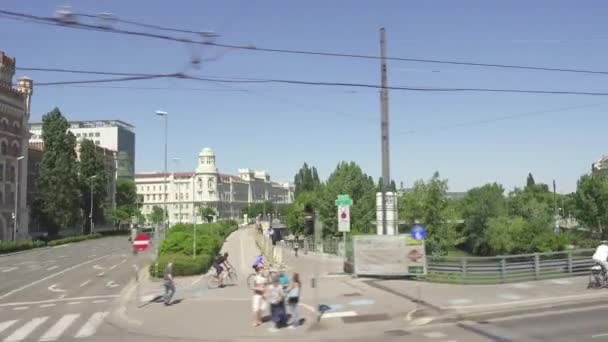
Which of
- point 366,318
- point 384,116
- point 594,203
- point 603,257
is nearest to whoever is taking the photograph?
point 366,318

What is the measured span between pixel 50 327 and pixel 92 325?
123 centimetres

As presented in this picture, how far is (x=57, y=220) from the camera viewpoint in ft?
288

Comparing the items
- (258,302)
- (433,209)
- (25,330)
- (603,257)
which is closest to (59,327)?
(25,330)

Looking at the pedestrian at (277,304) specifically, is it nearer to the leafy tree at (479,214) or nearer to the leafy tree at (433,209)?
the leafy tree at (433,209)

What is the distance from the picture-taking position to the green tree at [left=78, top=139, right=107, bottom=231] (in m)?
99.2

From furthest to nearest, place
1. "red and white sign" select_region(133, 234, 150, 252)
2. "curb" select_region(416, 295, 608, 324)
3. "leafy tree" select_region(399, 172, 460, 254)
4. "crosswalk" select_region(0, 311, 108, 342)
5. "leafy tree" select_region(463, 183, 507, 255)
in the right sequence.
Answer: "leafy tree" select_region(463, 183, 507, 255)
"leafy tree" select_region(399, 172, 460, 254)
"red and white sign" select_region(133, 234, 150, 252)
"curb" select_region(416, 295, 608, 324)
"crosswalk" select_region(0, 311, 108, 342)

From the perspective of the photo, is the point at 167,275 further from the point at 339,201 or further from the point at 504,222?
the point at 504,222

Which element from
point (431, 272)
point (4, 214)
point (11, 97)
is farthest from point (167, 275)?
point (11, 97)

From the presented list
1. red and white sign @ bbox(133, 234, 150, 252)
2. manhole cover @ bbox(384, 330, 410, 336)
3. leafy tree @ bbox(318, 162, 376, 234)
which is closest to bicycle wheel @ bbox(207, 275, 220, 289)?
red and white sign @ bbox(133, 234, 150, 252)

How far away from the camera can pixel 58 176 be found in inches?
3450

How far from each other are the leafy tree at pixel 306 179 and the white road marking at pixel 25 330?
97.5 m

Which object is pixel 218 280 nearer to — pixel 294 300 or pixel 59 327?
pixel 59 327

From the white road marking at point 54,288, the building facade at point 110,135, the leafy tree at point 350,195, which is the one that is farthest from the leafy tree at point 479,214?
A: the building facade at point 110,135

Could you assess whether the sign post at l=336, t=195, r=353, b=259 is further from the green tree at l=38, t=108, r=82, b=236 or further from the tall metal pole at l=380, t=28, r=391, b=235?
the green tree at l=38, t=108, r=82, b=236
